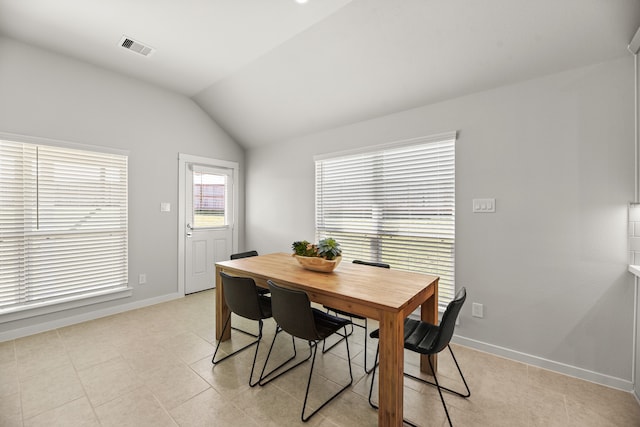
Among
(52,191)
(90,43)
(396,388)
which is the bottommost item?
(396,388)

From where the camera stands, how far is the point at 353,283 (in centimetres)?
201

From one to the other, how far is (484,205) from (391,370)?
1.85 m

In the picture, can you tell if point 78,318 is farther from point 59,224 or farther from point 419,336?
point 419,336

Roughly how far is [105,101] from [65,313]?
257 cm

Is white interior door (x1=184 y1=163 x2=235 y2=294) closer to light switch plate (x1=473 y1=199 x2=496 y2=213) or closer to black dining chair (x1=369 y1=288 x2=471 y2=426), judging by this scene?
black dining chair (x1=369 y1=288 x2=471 y2=426)

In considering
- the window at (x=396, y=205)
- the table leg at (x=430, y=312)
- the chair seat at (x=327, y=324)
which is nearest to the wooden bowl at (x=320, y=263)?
the chair seat at (x=327, y=324)

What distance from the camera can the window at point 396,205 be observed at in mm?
2875

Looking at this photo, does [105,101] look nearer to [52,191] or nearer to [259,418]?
[52,191]

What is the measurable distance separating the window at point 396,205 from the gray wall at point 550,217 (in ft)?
0.43

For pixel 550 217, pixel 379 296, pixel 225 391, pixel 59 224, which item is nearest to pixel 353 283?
pixel 379 296

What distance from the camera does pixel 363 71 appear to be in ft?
9.39

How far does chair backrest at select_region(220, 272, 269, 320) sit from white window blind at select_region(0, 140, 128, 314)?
232cm

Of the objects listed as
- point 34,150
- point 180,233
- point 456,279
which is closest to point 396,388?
point 456,279

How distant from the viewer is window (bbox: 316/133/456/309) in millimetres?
2875
